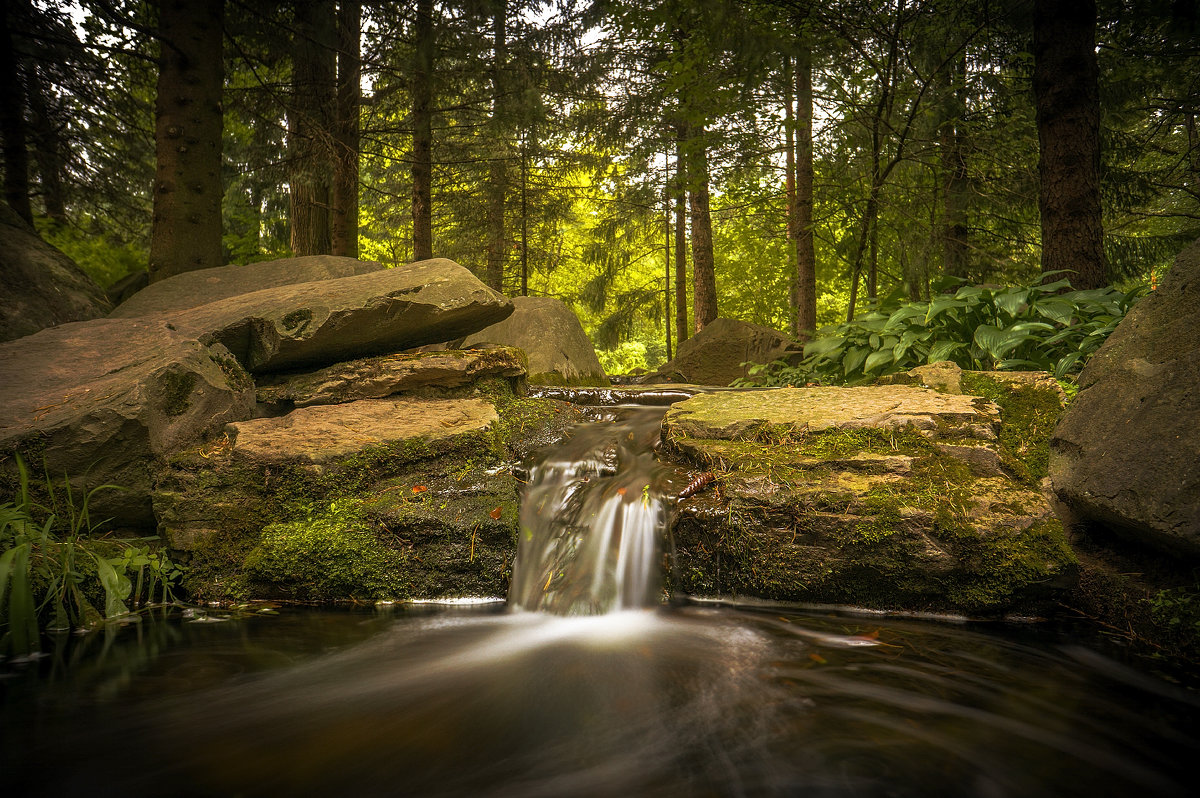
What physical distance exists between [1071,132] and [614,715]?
6.39m

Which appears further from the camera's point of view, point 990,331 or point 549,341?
point 549,341

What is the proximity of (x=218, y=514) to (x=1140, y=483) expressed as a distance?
16.1 feet

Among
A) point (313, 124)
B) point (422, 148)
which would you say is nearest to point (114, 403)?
point (313, 124)

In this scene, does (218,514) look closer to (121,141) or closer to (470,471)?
(470,471)

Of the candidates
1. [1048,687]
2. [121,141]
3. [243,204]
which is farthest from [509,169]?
[1048,687]

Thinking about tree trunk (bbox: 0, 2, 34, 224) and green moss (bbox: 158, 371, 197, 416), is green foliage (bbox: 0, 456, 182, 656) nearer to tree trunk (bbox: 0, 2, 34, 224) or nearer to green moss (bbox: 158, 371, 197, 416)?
green moss (bbox: 158, 371, 197, 416)

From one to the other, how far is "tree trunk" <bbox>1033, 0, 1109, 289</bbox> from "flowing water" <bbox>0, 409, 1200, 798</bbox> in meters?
4.17

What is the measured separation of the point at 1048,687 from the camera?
2.48 m

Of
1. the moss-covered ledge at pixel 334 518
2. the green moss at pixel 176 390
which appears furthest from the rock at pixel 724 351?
the green moss at pixel 176 390

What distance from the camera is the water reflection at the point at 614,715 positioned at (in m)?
1.91

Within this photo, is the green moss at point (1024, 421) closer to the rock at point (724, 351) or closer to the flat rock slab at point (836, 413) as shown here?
the flat rock slab at point (836, 413)

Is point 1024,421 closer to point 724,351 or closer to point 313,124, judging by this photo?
point 724,351

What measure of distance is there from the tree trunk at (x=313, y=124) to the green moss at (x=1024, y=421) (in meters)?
7.55

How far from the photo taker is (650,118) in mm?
12922
